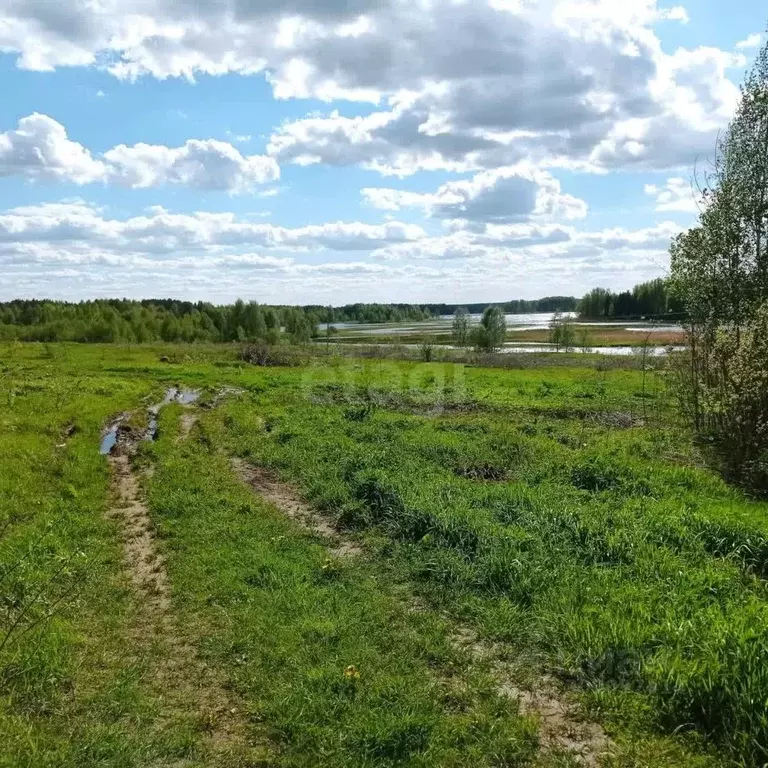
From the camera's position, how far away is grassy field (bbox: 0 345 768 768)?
178 inches

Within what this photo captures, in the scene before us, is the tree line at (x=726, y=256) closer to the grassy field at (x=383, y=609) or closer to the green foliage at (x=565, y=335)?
the grassy field at (x=383, y=609)

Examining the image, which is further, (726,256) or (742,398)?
(726,256)

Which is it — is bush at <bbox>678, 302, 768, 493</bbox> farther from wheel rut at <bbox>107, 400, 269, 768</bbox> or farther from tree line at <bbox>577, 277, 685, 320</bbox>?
tree line at <bbox>577, 277, 685, 320</bbox>

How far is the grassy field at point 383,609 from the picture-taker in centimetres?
453

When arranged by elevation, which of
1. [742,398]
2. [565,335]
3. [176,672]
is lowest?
[176,672]

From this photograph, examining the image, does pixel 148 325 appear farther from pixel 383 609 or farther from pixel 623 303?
pixel 383 609

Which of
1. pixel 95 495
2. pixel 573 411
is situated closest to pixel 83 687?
pixel 95 495

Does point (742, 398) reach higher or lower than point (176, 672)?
higher

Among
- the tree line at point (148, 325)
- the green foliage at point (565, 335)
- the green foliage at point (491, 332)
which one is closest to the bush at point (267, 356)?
the tree line at point (148, 325)

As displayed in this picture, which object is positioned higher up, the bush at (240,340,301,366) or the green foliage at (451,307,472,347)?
the green foliage at (451,307,472,347)

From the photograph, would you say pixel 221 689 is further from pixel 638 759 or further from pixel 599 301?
pixel 599 301

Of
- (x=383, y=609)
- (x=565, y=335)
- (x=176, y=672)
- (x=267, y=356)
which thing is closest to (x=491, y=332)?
(x=565, y=335)

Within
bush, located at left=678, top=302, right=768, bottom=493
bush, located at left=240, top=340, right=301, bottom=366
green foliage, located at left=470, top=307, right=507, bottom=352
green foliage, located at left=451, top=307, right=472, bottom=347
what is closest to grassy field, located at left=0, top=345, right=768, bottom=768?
bush, located at left=678, top=302, right=768, bottom=493

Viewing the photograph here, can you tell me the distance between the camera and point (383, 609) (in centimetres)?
654
